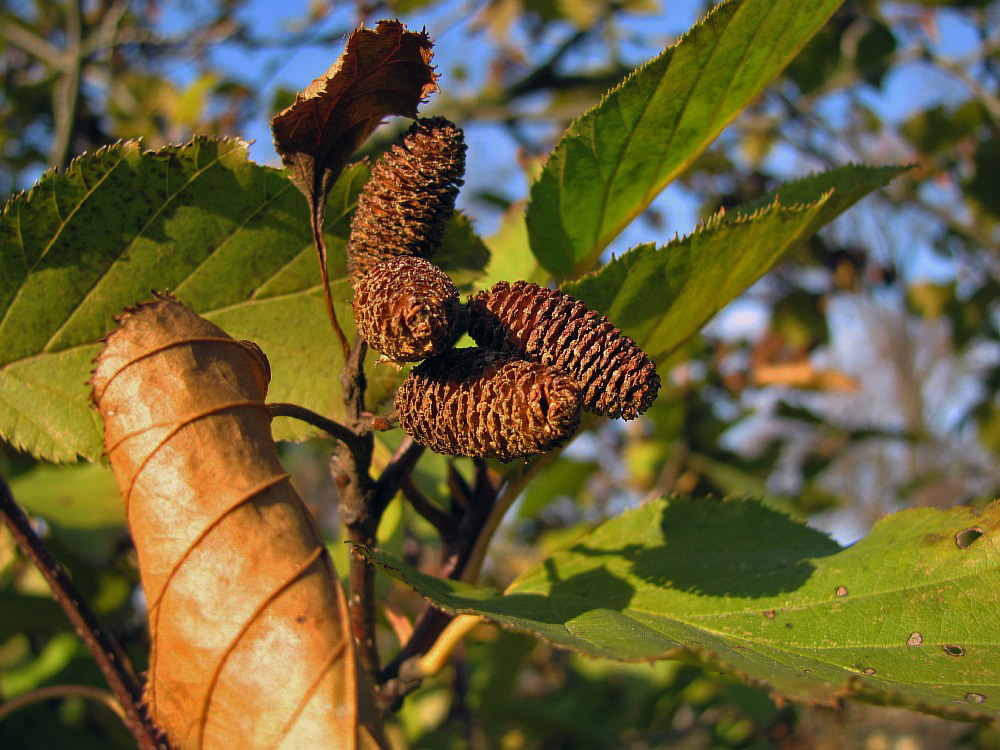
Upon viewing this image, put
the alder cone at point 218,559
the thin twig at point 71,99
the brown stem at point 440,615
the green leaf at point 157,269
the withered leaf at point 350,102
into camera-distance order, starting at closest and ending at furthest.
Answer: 1. the alder cone at point 218,559
2. the withered leaf at point 350,102
3. the green leaf at point 157,269
4. the brown stem at point 440,615
5. the thin twig at point 71,99

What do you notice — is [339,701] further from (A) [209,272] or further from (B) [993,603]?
(B) [993,603]

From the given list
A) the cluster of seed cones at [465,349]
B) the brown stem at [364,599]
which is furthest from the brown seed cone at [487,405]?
the brown stem at [364,599]

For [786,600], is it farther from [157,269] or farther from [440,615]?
[157,269]

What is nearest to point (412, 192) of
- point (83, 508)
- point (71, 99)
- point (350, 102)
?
point (350, 102)

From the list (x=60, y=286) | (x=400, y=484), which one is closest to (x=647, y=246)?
(x=400, y=484)

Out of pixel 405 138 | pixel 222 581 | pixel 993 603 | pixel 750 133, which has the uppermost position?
pixel 750 133

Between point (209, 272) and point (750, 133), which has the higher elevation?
point (750, 133)

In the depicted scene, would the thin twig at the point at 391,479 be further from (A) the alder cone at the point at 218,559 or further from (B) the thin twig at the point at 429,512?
(A) the alder cone at the point at 218,559
